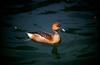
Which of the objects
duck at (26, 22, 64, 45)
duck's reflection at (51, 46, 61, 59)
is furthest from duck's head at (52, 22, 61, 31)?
duck's reflection at (51, 46, 61, 59)

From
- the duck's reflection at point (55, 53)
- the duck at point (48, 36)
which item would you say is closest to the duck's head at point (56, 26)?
the duck at point (48, 36)

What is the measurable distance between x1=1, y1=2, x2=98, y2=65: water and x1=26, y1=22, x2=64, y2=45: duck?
3cm

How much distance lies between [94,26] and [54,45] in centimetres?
45

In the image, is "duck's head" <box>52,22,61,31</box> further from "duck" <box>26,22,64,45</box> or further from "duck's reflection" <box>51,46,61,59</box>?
"duck's reflection" <box>51,46,61,59</box>

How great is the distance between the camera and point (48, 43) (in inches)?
94.1

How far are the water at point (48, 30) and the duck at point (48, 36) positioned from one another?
3cm

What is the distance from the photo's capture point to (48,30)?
240cm

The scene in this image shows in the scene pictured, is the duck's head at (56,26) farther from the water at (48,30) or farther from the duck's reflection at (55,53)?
the duck's reflection at (55,53)

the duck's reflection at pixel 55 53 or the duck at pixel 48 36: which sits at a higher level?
the duck at pixel 48 36

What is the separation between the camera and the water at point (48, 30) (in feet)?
7.79

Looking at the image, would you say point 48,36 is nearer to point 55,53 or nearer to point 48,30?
point 48,30

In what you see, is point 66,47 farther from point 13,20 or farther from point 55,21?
point 13,20

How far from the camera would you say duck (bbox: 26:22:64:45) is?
237cm

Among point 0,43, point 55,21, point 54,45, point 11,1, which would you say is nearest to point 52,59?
point 54,45
